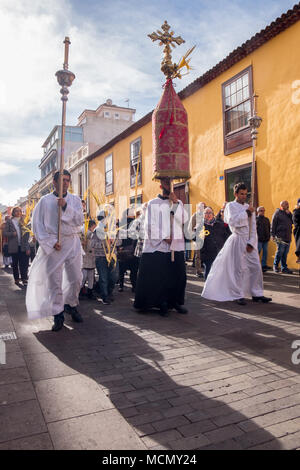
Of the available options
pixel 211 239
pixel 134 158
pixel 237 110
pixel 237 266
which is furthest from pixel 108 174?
pixel 237 266

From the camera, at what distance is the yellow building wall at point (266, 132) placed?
9.70m

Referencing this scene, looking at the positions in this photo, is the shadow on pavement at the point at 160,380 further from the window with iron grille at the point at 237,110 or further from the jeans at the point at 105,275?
the window with iron grille at the point at 237,110

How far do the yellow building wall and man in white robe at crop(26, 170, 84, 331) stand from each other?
22.3 feet

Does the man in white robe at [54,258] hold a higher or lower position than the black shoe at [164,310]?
higher

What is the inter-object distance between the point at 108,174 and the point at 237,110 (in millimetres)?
12079

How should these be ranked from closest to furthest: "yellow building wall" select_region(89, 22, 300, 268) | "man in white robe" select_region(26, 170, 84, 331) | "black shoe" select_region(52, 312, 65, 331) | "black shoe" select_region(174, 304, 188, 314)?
"black shoe" select_region(52, 312, 65, 331) < "man in white robe" select_region(26, 170, 84, 331) < "black shoe" select_region(174, 304, 188, 314) < "yellow building wall" select_region(89, 22, 300, 268)

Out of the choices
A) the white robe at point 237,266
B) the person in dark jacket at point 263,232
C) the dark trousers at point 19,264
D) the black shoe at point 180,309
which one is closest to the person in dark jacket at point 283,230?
the person in dark jacket at point 263,232

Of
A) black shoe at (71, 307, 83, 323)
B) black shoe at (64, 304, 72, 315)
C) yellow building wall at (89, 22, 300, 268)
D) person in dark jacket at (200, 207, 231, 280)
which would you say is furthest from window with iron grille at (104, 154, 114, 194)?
black shoe at (71, 307, 83, 323)

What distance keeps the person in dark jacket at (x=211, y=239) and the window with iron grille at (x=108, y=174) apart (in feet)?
46.9

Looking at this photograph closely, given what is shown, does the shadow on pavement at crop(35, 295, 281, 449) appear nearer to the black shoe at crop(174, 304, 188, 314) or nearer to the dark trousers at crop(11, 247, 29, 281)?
the black shoe at crop(174, 304, 188, 314)

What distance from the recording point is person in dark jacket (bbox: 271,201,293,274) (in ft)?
30.7

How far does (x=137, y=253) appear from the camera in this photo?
23.5 feet

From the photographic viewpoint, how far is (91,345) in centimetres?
397

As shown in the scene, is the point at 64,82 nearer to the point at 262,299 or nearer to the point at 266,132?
the point at 262,299
